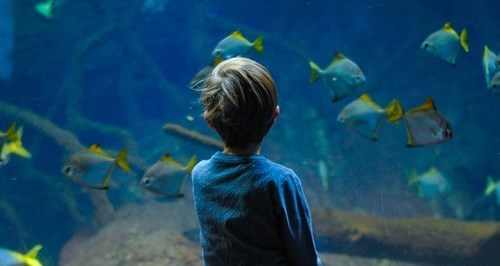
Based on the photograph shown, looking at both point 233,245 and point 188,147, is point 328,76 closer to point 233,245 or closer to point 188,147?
point 233,245

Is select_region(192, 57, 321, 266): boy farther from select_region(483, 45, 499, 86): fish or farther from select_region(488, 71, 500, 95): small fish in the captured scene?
select_region(483, 45, 499, 86): fish

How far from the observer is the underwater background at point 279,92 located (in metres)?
9.83

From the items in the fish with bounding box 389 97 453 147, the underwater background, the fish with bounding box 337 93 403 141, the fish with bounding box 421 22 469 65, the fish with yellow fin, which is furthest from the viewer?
the underwater background

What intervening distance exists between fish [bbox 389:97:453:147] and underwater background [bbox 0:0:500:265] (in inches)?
143

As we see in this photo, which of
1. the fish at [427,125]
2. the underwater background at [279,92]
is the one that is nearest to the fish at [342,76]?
the fish at [427,125]

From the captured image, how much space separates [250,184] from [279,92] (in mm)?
12342

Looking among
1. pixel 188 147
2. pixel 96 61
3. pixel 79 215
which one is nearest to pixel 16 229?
pixel 79 215

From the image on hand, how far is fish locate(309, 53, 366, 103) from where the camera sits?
4.85 metres

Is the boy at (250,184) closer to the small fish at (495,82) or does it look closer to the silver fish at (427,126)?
the silver fish at (427,126)

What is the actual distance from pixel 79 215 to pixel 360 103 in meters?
6.84

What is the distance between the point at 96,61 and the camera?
49.0ft

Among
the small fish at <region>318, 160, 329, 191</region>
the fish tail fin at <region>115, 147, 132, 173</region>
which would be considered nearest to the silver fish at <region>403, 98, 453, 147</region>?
the fish tail fin at <region>115, 147, 132, 173</region>

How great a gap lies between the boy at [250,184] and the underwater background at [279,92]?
16.6 ft

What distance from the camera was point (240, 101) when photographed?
1.66 meters
